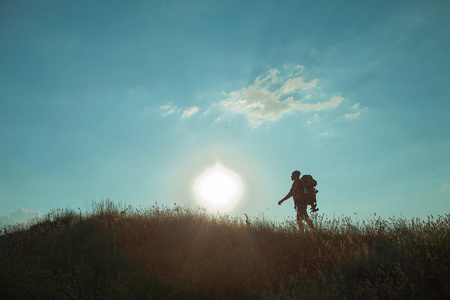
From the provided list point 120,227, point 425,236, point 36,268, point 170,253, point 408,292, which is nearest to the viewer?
point 408,292

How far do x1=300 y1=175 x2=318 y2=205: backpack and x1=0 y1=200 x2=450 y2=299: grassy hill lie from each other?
6.02 feet

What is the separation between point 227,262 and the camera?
6.46 metres

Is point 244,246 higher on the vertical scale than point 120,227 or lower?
lower

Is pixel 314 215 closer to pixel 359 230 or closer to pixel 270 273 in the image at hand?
pixel 359 230

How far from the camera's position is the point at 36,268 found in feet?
22.0

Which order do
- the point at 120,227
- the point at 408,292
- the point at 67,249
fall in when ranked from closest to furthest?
1. the point at 408,292
2. the point at 67,249
3. the point at 120,227

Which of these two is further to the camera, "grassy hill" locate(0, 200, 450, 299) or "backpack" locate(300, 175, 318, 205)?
"backpack" locate(300, 175, 318, 205)

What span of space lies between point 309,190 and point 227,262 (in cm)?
499

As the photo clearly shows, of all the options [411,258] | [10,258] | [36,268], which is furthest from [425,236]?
[10,258]

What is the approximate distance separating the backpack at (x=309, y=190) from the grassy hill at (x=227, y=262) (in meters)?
1.84

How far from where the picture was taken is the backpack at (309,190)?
10383 mm

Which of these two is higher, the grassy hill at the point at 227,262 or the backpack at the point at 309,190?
the backpack at the point at 309,190

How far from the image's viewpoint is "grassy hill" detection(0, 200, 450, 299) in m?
4.69

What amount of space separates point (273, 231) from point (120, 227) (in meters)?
4.79
